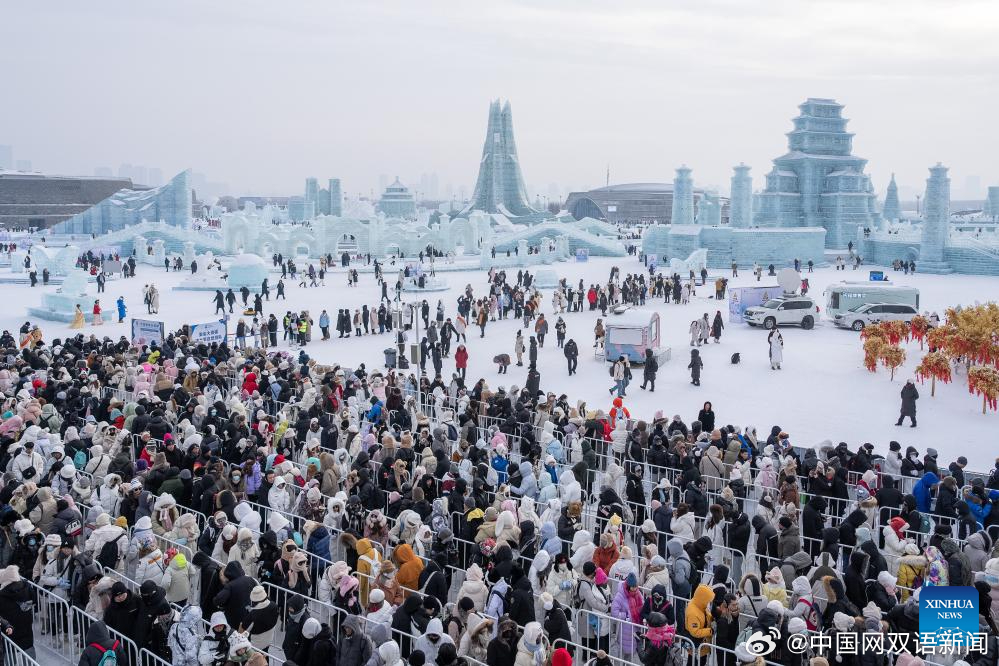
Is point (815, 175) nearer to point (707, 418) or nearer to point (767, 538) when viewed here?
point (707, 418)

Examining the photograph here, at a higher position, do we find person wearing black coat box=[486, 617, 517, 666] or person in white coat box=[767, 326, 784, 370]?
person in white coat box=[767, 326, 784, 370]

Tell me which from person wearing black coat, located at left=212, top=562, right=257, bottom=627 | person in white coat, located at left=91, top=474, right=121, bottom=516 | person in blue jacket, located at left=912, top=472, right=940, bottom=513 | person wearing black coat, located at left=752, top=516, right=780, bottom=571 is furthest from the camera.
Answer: person in blue jacket, located at left=912, top=472, right=940, bottom=513

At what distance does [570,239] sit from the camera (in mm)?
65188

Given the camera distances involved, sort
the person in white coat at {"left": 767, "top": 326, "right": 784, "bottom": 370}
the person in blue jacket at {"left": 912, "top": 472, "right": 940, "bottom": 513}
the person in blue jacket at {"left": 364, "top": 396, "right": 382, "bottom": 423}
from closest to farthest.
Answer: the person in blue jacket at {"left": 912, "top": 472, "right": 940, "bottom": 513} < the person in blue jacket at {"left": 364, "top": 396, "right": 382, "bottom": 423} < the person in white coat at {"left": 767, "top": 326, "right": 784, "bottom": 370}

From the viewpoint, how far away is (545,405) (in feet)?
50.1

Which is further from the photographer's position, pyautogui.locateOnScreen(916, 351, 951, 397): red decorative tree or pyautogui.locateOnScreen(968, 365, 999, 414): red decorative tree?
pyautogui.locateOnScreen(916, 351, 951, 397): red decorative tree

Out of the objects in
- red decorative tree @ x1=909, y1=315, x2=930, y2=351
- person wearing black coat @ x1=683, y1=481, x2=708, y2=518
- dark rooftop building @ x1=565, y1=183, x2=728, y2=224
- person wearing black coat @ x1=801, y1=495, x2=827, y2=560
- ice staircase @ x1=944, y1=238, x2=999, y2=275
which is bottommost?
person wearing black coat @ x1=801, y1=495, x2=827, y2=560

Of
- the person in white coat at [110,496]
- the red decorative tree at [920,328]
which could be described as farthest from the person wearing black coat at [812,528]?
the red decorative tree at [920,328]

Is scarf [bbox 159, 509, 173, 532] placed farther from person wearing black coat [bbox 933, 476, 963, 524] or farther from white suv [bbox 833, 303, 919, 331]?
white suv [bbox 833, 303, 919, 331]

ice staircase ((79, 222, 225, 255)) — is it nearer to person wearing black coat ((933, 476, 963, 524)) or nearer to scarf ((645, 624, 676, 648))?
person wearing black coat ((933, 476, 963, 524))

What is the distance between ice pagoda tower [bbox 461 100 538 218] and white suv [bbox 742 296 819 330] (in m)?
65.5

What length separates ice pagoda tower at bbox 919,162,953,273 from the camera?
48406 millimetres

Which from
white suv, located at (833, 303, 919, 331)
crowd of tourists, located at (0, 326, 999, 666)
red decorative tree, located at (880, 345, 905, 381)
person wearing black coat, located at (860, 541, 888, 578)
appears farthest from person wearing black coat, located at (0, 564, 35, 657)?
white suv, located at (833, 303, 919, 331)

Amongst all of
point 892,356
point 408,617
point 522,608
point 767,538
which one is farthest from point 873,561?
point 892,356
